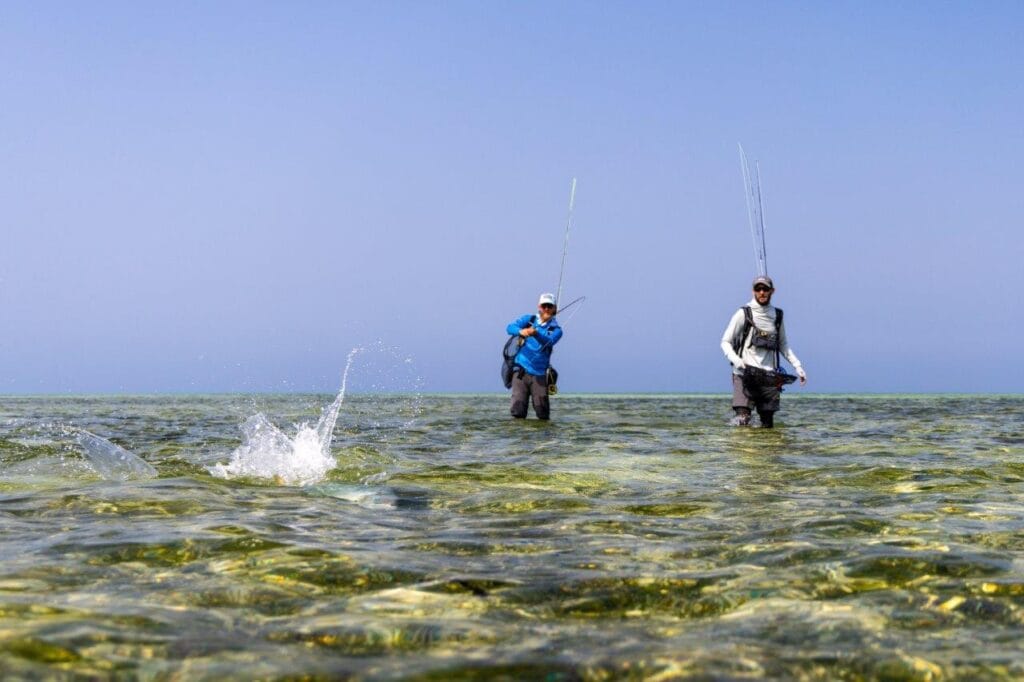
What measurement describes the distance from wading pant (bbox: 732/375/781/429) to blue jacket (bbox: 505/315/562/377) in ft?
13.6

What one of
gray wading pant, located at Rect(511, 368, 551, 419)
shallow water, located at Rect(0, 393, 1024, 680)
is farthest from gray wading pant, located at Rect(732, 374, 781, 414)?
shallow water, located at Rect(0, 393, 1024, 680)

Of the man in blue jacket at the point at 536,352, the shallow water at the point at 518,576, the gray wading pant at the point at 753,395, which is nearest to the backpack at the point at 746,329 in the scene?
the gray wading pant at the point at 753,395

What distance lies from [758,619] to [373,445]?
1042 cm

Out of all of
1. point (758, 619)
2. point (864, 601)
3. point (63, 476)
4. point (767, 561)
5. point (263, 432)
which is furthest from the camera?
point (263, 432)

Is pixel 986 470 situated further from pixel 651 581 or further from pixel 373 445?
pixel 373 445

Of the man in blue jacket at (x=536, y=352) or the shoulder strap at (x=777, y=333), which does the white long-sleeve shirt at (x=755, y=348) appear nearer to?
the shoulder strap at (x=777, y=333)

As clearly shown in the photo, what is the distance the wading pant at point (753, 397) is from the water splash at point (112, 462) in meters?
9.33

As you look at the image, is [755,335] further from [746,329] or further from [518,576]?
[518,576]

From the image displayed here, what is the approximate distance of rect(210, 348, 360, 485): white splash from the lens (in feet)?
30.2

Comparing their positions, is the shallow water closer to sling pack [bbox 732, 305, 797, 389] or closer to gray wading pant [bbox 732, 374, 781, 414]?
sling pack [bbox 732, 305, 797, 389]

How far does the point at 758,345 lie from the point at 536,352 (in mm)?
4987

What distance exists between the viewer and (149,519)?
231 inches

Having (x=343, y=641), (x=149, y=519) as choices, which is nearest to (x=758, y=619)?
(x=343, y=641)

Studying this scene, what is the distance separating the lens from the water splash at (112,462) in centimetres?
913
